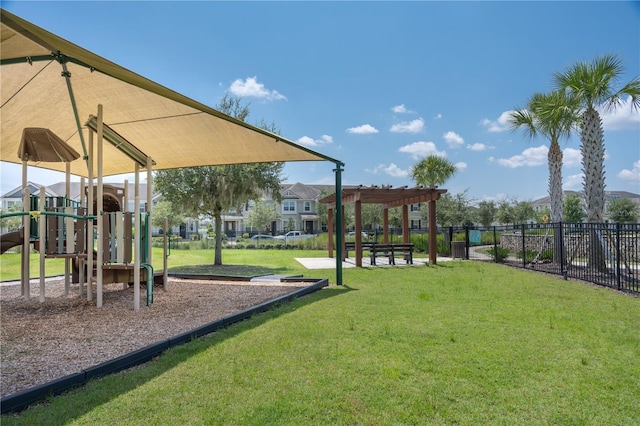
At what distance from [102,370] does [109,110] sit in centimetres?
502

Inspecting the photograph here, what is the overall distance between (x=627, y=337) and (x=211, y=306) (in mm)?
5809

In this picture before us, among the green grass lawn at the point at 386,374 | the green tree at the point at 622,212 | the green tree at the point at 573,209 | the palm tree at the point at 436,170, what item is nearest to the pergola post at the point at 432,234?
the green grass lawn at the point at 386,374

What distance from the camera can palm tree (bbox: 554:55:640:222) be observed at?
11.8 m

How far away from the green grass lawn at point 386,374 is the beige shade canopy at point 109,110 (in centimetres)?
317

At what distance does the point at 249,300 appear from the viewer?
709 cm

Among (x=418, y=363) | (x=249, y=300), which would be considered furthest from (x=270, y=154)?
(x=418, y=363)

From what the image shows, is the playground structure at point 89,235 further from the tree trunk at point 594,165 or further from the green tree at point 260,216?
the green tree at point 260,216

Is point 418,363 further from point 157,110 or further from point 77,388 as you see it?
point 157,110

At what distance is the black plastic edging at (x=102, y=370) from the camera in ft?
9.43

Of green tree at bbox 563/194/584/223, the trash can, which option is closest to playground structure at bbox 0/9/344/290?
the trash can

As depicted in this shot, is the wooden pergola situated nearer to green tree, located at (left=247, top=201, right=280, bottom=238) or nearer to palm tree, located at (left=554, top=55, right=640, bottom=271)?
palm tree, located at (left=554, top=55, right=640, bottom=271)

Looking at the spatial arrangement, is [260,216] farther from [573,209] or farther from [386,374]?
[573,209]

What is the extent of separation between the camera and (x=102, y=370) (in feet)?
11.6

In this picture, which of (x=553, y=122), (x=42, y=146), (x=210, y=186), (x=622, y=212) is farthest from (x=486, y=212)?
(x=42, y=146)
